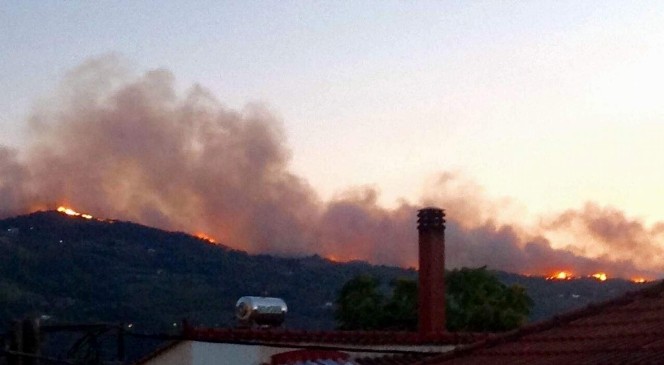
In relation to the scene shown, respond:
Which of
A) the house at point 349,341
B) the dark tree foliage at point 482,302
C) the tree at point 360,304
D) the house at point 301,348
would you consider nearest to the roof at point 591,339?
the house at point 349,341

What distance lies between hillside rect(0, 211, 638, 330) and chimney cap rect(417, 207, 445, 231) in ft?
64.1

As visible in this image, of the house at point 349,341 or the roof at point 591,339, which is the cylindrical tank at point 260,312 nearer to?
the house at point 349,341

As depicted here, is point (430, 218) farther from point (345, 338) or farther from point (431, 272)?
point (345, 338)

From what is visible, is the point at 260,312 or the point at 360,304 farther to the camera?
the point at 360,304

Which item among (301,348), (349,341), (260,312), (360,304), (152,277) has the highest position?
(152,277)

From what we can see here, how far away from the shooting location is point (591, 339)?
404 inches

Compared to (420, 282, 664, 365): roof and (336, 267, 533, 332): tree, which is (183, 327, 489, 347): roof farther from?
(336, 267, 533, 332): tree

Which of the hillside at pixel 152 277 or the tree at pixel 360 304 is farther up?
the hillside at pixel 152 277

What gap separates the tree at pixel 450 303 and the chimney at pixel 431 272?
14805mm

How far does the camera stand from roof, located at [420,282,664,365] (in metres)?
9.14

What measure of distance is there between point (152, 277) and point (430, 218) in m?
33.2

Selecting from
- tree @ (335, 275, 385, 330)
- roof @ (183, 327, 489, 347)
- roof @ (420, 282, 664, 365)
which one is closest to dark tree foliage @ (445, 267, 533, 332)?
tree @ (335, 275, 385, 330)

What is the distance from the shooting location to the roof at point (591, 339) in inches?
360

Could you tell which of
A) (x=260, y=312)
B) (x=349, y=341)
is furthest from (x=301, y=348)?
(x=260, y=312)
